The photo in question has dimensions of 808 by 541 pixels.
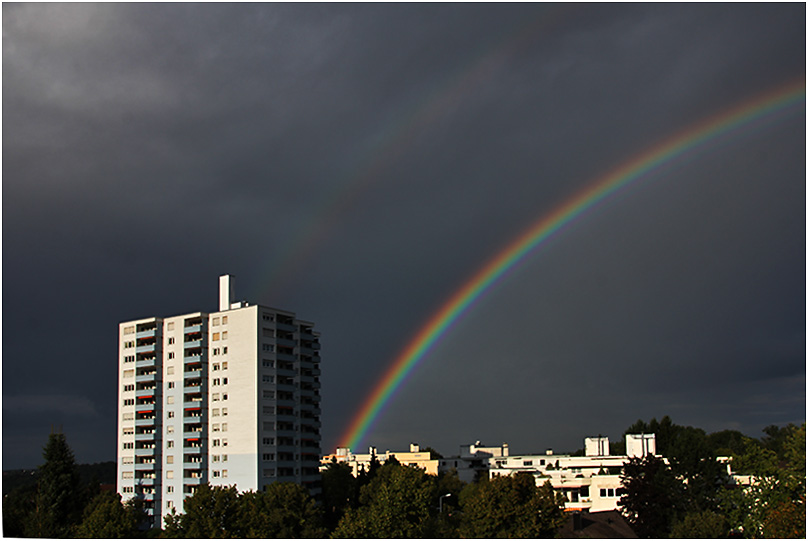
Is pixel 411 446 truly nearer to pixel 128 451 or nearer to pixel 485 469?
pixel 485 469

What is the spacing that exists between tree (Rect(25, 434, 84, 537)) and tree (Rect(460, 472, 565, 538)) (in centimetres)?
3974

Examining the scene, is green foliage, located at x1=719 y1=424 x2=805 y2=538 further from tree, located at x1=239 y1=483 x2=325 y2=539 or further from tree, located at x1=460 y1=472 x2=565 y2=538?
tree, located at x1=239 y1=483 x2=325 y2=539

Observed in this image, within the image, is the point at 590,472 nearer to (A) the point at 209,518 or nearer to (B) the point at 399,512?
(B) the point at 399,512

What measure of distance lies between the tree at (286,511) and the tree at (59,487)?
61.6 ft

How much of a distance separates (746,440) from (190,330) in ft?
185

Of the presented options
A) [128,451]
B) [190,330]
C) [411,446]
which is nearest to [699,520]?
[190,330]

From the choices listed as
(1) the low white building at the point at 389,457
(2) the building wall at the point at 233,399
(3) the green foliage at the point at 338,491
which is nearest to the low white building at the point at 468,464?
(1) the low white building at the point at 389,457

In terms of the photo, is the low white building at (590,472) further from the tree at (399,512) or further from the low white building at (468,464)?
the tree at (399,512)

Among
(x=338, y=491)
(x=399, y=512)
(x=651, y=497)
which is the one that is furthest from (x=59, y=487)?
(x=651, y=497)

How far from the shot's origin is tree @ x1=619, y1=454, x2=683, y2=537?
6681cm

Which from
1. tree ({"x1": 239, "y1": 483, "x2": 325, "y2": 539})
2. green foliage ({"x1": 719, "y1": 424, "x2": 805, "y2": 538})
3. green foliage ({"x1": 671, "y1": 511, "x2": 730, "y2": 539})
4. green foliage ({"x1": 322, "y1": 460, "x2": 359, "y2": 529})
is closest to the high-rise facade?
green foliage ({"x1": 322, "y1": 460, "x2": 359, "y2": 529})

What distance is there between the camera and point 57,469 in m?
74.6

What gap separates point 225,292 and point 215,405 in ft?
42.1

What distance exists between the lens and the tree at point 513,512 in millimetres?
49062
